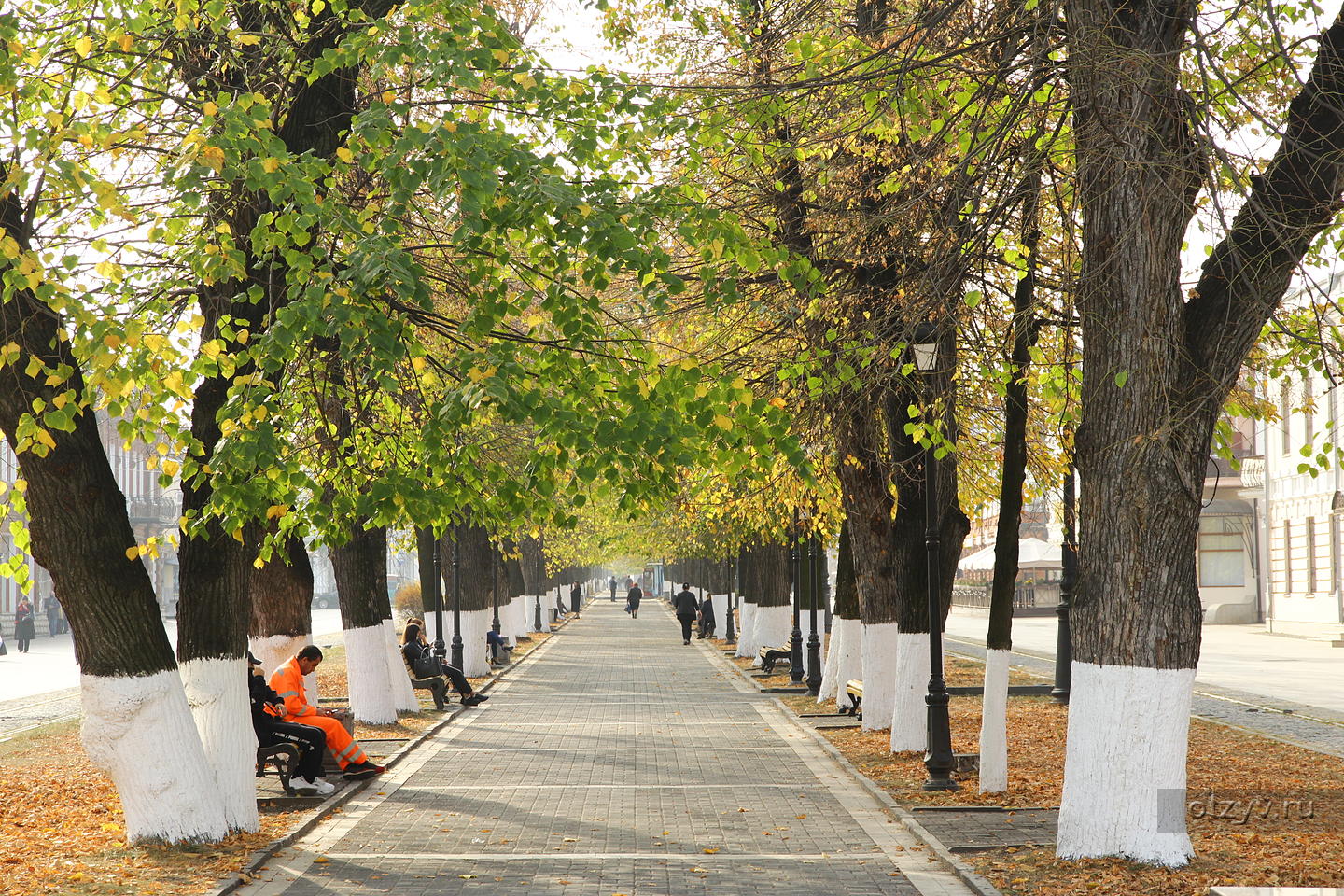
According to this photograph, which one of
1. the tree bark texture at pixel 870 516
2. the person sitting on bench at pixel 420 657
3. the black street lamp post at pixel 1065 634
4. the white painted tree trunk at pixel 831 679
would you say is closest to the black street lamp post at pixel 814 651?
the white painted tree trunk at pixel 831 679

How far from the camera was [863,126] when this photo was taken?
1003cm

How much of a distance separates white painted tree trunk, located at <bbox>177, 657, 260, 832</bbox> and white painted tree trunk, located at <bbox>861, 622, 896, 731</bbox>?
8.59m

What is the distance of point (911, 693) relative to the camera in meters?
15.1

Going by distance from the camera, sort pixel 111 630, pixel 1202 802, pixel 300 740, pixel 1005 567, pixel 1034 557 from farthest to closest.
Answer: pixel 1034 557, pixel 300 740, pixel 1005 567, pixel 1202 802, pixel 111 630

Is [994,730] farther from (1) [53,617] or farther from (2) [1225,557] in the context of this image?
A: (1) [53,617]

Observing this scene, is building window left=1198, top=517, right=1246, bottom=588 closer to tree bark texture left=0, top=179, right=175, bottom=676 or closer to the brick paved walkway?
the brick paved walkway

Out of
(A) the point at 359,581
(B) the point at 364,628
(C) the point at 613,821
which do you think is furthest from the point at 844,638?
(C) the point at 613,821

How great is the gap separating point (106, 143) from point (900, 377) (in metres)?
7.49

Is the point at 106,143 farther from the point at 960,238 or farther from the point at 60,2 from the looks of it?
the point at 960,238

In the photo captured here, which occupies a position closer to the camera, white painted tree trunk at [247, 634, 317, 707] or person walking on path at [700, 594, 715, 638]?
white painted tree trunk at [247, 634, 317, 707]

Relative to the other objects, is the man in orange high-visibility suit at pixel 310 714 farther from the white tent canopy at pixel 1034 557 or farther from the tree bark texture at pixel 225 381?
the white tent canopy at pixel 1034 557

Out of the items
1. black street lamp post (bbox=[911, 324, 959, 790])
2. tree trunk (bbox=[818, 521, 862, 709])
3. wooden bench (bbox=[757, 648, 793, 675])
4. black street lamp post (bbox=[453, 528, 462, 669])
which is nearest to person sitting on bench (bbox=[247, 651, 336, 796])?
black street lamp post (bbox=[911, 324, 959, 790])

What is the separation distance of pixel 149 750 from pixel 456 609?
17.4 meters
